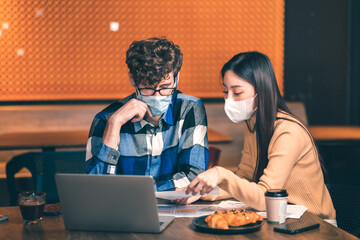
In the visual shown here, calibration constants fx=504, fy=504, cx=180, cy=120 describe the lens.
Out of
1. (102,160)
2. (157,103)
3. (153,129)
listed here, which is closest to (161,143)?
(153,129)

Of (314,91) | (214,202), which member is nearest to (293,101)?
(314,91)

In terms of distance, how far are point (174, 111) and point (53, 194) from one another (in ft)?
3.16

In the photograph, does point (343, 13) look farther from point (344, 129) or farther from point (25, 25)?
point (25, 25)

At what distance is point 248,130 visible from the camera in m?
2.21

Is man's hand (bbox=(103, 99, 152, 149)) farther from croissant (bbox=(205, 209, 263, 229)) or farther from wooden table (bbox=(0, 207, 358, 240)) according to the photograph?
croissant (bbox=(205, 209, 263, 229))

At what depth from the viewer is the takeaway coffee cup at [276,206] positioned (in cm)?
152

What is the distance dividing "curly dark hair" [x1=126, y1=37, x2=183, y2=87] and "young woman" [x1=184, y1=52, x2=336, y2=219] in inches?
8.9

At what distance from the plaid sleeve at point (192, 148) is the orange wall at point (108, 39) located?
292 cm

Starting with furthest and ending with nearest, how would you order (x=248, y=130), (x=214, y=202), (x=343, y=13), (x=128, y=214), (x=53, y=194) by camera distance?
(x=343, y=13)
(x=53, y=194)
(x=248, y=130)
(x=214, y=202)
(x=128, y=214)

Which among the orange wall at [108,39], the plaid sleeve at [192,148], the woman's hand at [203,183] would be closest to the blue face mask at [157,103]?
the plaid sleeve at [192,148]

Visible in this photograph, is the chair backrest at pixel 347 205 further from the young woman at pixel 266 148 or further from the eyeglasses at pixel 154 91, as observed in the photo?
the eyeglasses at pixel 154 91

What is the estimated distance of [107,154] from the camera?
202 cm

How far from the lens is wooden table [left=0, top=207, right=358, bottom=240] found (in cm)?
141

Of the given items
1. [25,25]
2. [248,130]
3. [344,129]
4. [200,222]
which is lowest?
[344,129]
